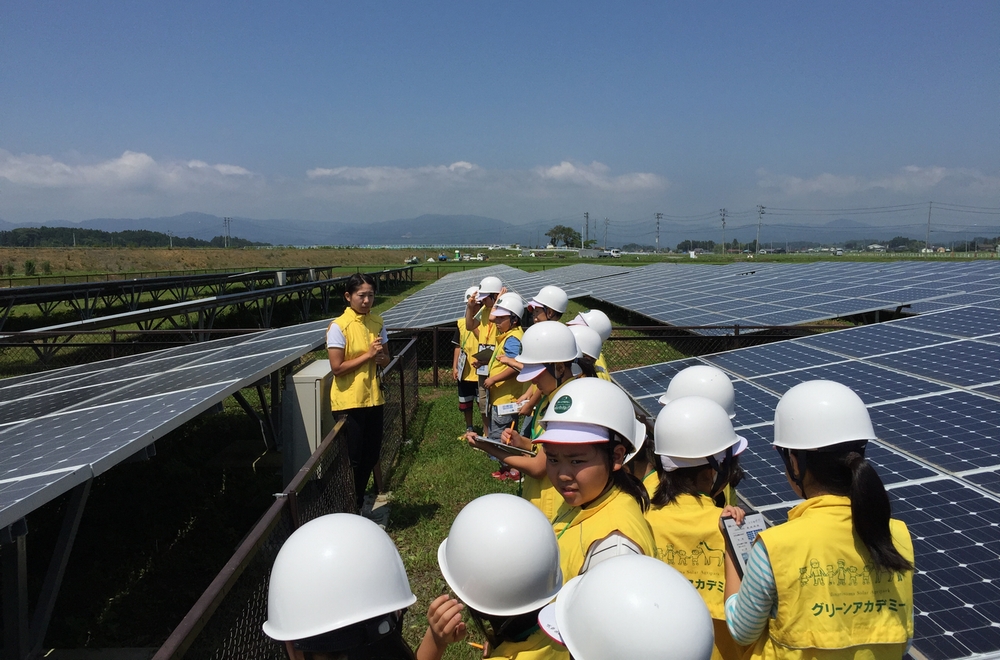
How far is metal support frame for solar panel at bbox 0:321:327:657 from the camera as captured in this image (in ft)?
9.50

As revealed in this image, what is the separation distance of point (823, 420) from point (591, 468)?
0.86 m

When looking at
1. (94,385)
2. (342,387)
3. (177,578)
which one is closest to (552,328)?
(342,387)

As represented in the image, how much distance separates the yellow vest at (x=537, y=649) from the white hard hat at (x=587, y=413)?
0.72 m

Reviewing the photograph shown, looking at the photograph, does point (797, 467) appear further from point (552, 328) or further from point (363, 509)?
point (363, 509)

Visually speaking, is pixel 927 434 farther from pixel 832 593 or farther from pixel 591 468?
pixel 591 468

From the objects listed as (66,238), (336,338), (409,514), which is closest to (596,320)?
(336,338)

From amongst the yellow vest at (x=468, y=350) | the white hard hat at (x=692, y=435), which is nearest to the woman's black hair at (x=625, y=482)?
the white hard hat at (x=692, y=435)

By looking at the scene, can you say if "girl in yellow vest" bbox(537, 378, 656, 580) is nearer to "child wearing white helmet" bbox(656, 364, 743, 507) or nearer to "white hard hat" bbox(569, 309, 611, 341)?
"child wearing white helmet" bbox(656, 364, 743, 507)

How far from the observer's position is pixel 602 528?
7.51 feet

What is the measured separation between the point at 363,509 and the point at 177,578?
1.73 metres

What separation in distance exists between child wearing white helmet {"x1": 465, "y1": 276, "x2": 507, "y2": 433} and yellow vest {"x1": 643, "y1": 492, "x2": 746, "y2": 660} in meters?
4.30

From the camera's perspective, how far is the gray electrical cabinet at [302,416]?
5.71 meters

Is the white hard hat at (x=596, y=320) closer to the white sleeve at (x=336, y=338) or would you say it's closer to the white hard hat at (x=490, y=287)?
the white hard hat at (x=490, y=287)

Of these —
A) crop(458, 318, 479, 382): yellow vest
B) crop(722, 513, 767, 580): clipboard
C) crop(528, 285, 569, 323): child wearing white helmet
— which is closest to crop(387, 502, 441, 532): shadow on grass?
crop(458, 318, 479, 382): yellow vest
